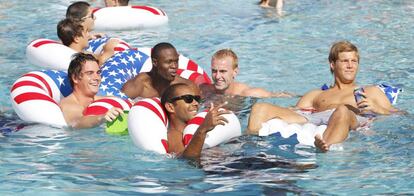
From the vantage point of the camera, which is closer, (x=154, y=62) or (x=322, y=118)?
(x=322, y=118)

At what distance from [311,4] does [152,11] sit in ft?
9.82

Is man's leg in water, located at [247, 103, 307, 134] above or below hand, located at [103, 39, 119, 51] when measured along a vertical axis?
below

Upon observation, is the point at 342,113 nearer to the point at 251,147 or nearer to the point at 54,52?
the point at 251,147

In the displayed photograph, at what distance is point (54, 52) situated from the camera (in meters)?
9.84

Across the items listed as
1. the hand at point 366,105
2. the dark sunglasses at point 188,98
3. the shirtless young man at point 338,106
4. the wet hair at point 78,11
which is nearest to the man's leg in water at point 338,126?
the shirtless young man at point 338,106

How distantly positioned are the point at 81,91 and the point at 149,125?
1269 millimetres

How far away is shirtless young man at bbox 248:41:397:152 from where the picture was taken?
7391mm

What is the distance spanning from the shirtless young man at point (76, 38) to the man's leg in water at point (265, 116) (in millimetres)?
2514

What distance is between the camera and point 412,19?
1331 centimetres

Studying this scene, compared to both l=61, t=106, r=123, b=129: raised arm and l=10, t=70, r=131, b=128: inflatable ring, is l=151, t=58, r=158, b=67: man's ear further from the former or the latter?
l=61, t=106, r=123, b=129: raised arm

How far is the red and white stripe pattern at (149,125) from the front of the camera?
721cm

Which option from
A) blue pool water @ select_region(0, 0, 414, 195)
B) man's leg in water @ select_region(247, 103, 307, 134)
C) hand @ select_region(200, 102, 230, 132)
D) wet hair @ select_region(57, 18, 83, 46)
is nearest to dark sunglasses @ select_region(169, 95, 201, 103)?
blue pool water @ select_region(0, 0, 414, 195)

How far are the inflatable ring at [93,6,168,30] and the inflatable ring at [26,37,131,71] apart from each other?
2.25 m

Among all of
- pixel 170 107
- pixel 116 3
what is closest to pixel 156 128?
pixel 170 107
